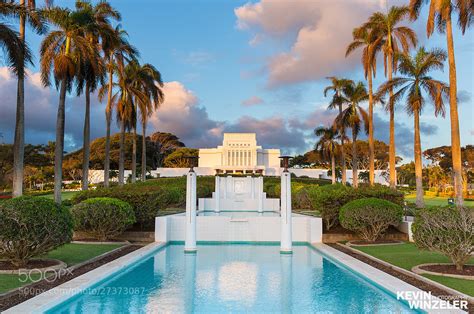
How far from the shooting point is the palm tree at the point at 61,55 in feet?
57.3

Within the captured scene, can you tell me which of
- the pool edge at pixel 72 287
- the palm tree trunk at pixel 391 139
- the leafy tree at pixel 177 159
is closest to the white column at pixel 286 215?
the pool edge at pixel 72 287

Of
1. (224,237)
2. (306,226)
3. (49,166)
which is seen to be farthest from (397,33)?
(49,166)

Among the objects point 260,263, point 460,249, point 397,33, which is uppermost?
point 397,33

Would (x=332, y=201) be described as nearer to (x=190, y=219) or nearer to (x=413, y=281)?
(x=190, y=219)

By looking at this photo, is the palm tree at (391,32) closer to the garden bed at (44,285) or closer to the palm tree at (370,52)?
the palm tree at (370,52)

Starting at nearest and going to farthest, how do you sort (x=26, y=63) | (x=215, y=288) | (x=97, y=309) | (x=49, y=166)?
1. (x=97, y=309)
2. (x=215, y=288)
3. (x=26, y=63)
4. (x=49, y=166)

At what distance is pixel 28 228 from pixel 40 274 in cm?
94

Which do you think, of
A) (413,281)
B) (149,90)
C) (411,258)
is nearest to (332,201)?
(411,258)

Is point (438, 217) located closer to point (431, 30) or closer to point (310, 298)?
point (310, 298)

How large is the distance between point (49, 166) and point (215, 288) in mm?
53999

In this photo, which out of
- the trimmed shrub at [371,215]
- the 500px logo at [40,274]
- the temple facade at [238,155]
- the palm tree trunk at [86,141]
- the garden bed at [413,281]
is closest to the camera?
the garden bed at [413,281]

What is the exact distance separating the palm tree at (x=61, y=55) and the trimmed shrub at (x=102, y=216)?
5655mm

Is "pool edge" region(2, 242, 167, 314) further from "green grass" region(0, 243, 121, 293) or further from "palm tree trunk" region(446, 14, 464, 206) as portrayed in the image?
"palm tree trunk" region(446, 14, 464, 206)

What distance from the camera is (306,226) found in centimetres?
1444
